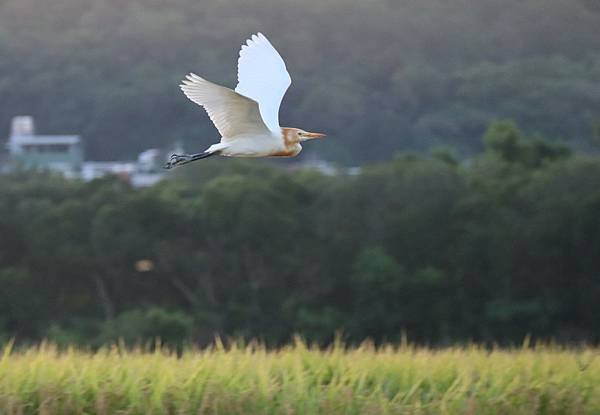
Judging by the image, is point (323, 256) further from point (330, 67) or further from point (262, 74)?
point (330, 67)

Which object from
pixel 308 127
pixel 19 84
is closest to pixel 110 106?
pixel 19 84

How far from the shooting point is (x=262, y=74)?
8.60m

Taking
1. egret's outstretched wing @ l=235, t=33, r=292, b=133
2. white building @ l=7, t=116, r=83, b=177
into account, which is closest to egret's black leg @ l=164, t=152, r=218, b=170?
egret's outstretched wing @ l=235, t=33, r=292, b=133

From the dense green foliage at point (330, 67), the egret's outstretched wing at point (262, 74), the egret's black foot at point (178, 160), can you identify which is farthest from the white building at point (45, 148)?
the egret's black foot at point (178, 160)

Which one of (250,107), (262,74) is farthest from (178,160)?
(262,74)

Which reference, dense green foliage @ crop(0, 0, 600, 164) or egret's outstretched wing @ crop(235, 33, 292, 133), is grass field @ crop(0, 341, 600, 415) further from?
dense green foliage @ crop(0, 0, 600, 164)

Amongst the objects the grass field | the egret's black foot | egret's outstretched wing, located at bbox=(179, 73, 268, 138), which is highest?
egret's outstretched wing, located at bbox=(179, 73, 268, 138)

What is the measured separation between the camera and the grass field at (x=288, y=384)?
6.94 meters

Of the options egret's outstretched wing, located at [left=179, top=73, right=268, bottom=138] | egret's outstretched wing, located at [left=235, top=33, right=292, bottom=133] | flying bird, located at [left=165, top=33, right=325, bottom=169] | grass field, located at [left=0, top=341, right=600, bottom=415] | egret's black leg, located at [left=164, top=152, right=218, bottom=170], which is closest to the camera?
grass field, located at [left=0, top=341, right=600, bottom=415]

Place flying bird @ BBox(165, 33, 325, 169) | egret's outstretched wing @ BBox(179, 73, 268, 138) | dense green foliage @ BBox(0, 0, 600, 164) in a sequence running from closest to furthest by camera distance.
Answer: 1. egret's outstretched wing @ BBox(179, 73, 268, 138)
2. flying bird @ BBox(165, 33, 325, 169)
3. dense green foliage @ BBox(0, 0, 600, 164)

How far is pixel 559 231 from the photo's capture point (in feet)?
96.4

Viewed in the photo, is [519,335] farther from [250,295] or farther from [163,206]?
[163,206]

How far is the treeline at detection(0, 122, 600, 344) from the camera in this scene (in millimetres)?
28000

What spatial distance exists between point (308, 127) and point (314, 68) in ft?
34.5
